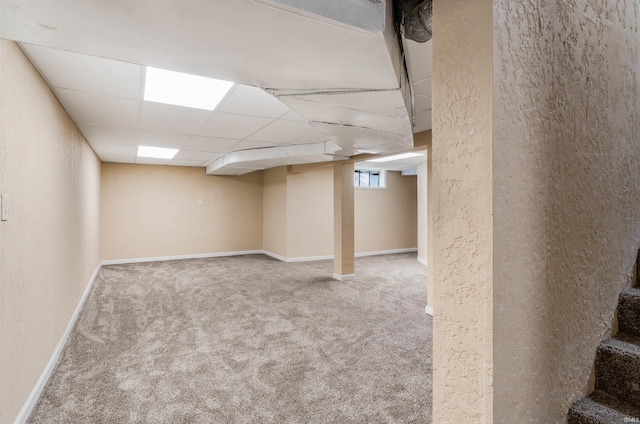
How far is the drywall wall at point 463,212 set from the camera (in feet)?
2.74

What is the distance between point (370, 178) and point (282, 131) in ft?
16.3

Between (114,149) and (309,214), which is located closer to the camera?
(114,149)

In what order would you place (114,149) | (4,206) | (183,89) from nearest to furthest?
1. (4,206)
2. (183,89)
3. (114,149)

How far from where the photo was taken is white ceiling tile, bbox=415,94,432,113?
2.75 meters

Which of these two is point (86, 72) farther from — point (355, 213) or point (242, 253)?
point (355, 213)

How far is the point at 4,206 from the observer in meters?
1.61

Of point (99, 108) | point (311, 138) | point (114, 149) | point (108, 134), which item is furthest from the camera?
point (114, 149)

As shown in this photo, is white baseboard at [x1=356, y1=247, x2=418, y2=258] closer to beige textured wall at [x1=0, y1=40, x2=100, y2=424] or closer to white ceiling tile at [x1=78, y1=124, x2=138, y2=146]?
white ceiling tile at [x1=78, y1=124, x2=138, y2=146]

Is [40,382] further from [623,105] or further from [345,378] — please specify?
[623,105]

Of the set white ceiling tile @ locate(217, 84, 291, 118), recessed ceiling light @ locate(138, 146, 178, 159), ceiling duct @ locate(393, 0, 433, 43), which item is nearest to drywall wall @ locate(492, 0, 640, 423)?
ceiling duct @ locate(393, 0, 433, 43)

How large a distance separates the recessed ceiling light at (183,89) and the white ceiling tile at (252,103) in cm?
8

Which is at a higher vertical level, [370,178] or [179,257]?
[370,178]

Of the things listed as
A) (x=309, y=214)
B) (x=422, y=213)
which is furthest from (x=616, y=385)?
(x=422, y=213)

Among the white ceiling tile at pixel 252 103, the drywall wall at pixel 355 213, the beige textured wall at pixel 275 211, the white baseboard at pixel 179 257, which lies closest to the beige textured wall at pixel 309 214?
the drywall wall at pixel 355 213
